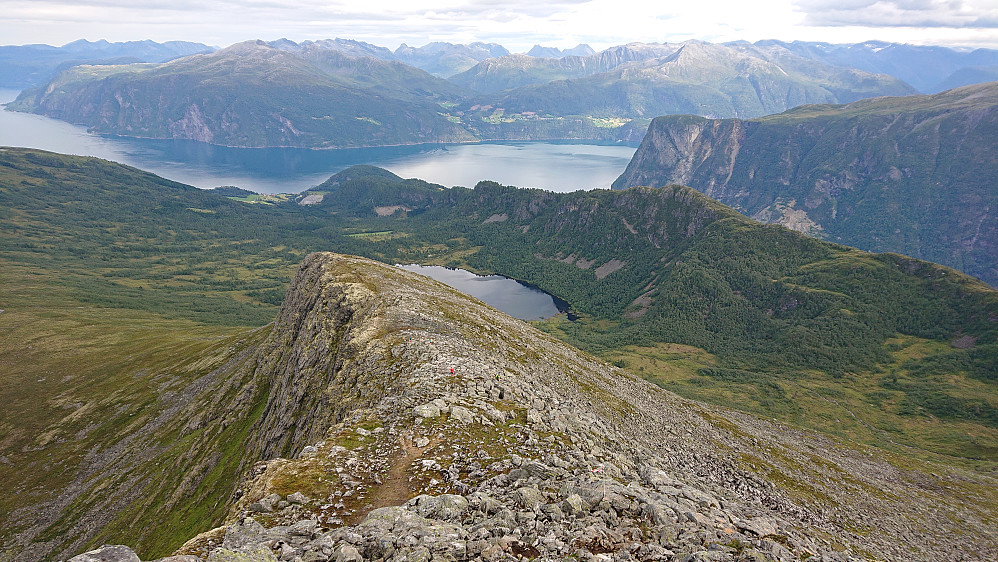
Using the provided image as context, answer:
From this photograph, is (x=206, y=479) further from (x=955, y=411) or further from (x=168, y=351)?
(x=955, y=411)

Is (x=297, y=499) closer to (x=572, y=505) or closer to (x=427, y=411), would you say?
(x=427, y=411)

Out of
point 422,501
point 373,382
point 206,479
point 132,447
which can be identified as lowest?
point 132,447

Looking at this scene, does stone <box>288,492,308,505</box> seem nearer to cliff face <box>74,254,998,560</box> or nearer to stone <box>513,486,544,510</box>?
cliff face <box>74,254,998,560</box>

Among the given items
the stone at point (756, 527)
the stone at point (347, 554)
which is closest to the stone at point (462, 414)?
the stone at point (347, 554)

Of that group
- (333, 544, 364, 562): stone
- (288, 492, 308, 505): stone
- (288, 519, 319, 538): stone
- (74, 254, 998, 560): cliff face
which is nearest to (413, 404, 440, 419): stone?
(74, 254, 998, 560): cliff face

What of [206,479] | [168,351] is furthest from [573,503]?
[168,351]

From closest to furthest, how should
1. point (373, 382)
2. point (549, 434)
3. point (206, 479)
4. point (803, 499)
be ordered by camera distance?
point (549, 434) < point (373, 382) < point (803, 499) < point (206, 479)

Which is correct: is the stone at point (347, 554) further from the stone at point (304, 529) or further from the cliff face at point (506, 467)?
the stone at point (304, 529)

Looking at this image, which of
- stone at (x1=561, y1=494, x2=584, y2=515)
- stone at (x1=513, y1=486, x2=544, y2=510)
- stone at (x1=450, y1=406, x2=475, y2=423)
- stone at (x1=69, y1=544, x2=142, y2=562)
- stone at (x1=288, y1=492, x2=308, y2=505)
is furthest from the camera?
stone at (x1=450, y1=406, x2=475, y2=423)
